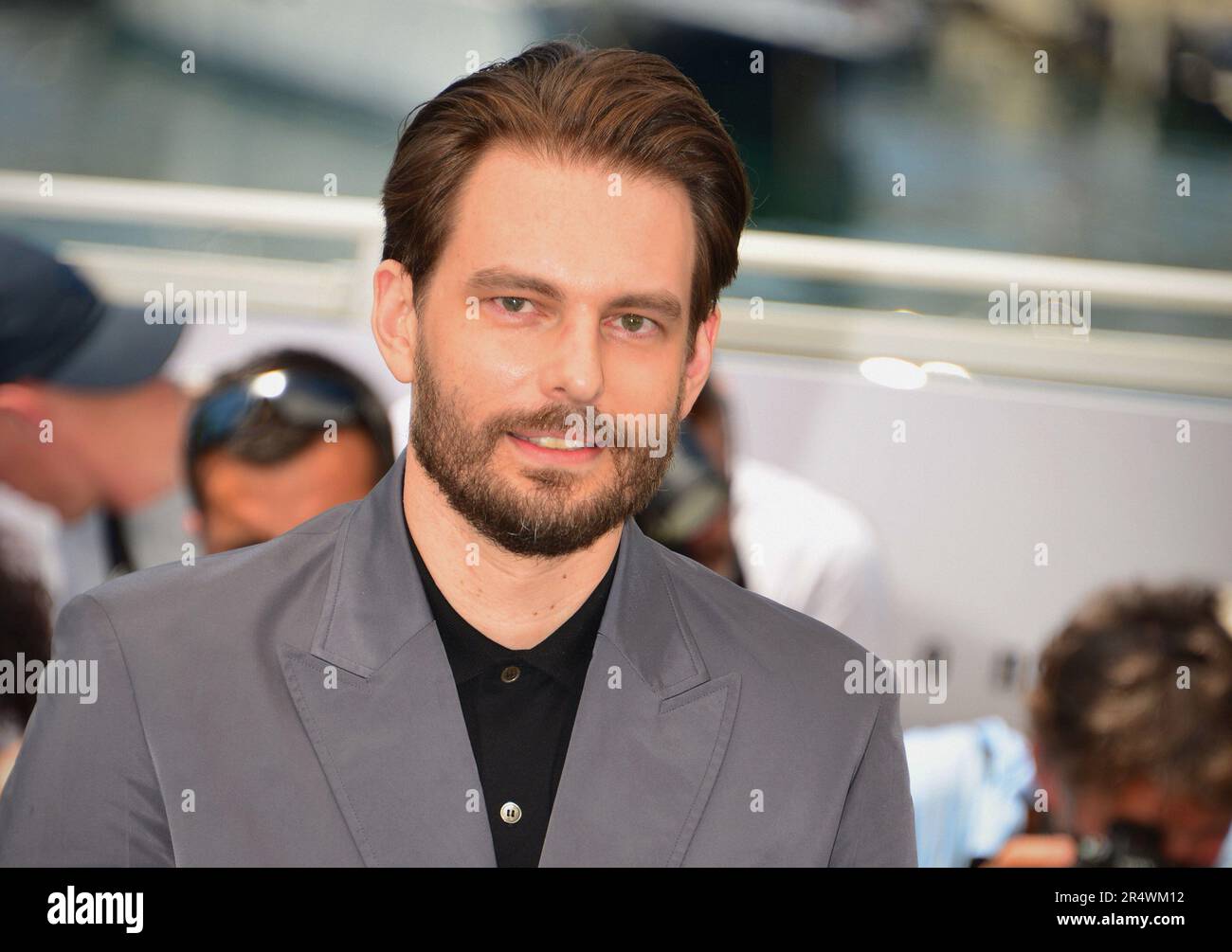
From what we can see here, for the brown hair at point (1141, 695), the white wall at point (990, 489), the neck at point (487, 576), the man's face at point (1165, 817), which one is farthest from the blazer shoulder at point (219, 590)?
the man's face at point (1165, 817)

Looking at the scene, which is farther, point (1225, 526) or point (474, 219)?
point (1225, 526)

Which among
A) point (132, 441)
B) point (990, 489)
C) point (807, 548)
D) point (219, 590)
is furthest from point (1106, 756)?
point (132, 441)

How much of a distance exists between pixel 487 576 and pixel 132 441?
1082mm

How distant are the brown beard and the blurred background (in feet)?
2.73

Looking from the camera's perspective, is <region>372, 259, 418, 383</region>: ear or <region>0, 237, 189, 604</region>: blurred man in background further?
<region>0, 237, 189, 604</region>: blurred man in background

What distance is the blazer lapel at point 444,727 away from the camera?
147 cm

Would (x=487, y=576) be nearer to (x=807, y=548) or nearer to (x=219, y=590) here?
(x=219, y=590)

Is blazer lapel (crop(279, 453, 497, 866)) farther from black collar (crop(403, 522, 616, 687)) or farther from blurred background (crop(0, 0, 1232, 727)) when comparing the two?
blurred background (crop(0, 0, 1232, 727))

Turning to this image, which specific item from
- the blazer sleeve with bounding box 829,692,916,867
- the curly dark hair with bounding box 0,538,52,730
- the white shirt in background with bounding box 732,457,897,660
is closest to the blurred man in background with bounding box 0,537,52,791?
the curly dark hair with bounding box 0,538,52,730

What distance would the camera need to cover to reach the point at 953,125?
252cm

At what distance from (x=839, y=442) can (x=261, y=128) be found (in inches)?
51.2

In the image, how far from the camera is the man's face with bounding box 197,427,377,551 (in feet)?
7.63
